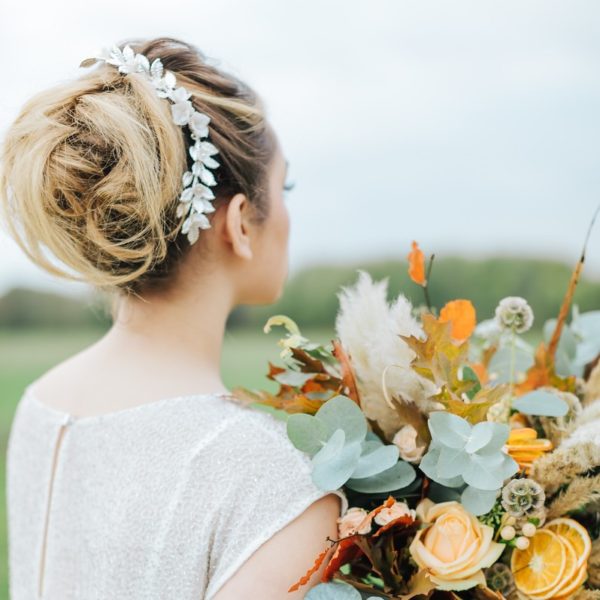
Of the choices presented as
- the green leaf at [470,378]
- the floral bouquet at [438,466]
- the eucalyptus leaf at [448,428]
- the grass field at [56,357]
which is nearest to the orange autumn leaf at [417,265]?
the floral bouquet at [438,466]

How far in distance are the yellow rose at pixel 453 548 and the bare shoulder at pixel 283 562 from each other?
0.46 ft

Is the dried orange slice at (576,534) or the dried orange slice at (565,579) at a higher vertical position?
the dried orange slice at (576,534)

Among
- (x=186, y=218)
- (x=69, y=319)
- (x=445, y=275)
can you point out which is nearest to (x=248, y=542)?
(x=186, y=218)

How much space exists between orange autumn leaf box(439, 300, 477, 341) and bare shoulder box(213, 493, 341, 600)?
Answer: 0.34 m

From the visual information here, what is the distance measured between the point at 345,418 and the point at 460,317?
0.82 feet

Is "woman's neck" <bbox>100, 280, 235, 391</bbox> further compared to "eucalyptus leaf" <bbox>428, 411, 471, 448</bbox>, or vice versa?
"woman's neck" <bbox>100, 280, 235, 391</bbox>

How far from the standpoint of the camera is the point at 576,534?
1112 mm

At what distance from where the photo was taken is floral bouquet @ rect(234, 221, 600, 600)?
1061 millimetres

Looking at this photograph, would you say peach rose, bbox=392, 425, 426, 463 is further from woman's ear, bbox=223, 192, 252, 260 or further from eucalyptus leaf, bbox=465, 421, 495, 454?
woman's ear, bbox=223, 192, 252, 260

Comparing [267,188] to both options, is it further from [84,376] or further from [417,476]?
[417,476]

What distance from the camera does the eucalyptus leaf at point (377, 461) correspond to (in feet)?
3.60

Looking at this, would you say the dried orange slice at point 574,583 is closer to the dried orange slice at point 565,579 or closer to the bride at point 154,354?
the dried orange slice at point 565,579

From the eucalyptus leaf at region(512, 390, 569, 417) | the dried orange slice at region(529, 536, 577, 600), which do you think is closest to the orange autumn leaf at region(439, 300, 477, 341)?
the eucalyptus leaf at region(512, 390, 569, 417)

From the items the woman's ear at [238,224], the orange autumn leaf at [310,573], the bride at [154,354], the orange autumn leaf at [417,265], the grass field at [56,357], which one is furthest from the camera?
the grass field at [56,357]
